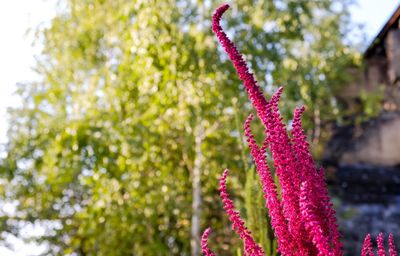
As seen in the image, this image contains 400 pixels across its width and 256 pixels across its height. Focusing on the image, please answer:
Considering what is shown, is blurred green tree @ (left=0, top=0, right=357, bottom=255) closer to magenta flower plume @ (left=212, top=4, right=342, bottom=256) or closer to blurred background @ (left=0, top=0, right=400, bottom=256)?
blurred background @ (left=0, top=0, right=400, bottom=256)

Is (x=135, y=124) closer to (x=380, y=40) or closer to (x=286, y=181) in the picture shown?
(x=286, y=181)

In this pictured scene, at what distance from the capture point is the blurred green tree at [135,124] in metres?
7.55

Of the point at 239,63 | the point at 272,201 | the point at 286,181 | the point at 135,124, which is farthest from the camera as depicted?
the point at 135,124

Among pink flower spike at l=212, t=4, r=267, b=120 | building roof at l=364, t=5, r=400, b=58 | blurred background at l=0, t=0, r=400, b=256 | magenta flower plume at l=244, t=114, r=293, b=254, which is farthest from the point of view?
building roof at l=364, t=5, r=400, b=58

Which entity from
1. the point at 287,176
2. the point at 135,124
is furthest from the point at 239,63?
the point at 135,124

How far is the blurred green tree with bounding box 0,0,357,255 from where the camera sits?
755cm

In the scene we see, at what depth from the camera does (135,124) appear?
24.5 feet

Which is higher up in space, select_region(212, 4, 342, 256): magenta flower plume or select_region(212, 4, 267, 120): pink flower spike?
select_region(212, 4, 267, 120): pink flower spike

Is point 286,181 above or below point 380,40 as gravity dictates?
below

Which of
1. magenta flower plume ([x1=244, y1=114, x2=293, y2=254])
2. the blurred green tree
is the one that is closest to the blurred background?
the blurred green tree

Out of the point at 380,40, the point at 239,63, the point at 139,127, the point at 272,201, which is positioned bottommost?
the point at 272,201

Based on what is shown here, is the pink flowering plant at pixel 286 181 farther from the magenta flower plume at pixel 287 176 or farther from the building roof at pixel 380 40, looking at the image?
the building roof at pixel 380 40

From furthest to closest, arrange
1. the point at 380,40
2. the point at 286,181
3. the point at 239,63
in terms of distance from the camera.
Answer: the point at 380,40
the point at 286,181
the point at 239,63

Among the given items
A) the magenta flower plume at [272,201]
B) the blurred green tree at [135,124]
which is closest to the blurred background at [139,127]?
the blurred green tree at [135,124]
